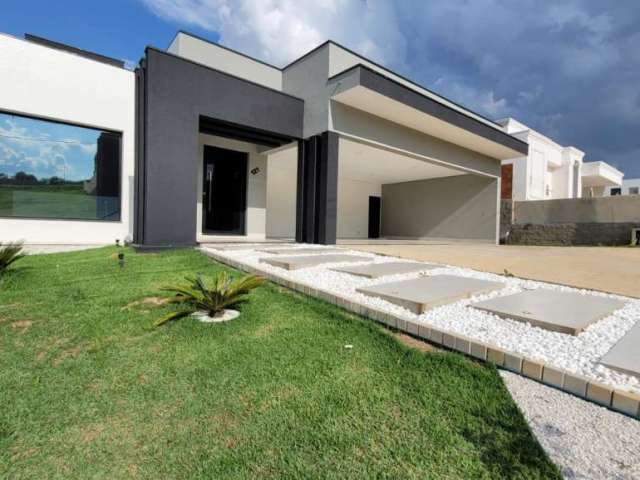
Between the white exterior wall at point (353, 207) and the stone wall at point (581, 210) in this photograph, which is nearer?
the stone wall at point (581, 210)

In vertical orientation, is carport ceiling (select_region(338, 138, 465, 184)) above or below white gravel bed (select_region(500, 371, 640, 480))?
above

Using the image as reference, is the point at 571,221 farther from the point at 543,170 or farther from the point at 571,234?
the point at 543,170

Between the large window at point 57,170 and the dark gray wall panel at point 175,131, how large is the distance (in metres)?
1.79

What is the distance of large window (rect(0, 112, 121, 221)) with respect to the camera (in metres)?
6.21

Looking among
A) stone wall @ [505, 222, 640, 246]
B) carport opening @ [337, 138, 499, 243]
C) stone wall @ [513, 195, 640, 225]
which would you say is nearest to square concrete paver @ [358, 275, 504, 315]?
carport opening @ [337, 138, 499, 243]

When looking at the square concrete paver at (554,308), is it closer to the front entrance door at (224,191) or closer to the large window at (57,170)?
the large window at (57,170)

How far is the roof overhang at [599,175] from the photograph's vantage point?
23781 mm

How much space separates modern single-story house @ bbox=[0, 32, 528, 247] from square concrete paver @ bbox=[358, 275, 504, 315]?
4339 millimetres

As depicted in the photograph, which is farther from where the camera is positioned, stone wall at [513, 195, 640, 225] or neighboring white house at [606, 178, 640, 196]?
neighboring white house at [606, 178, 640, 196]

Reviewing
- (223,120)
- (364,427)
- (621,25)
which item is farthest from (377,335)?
(621,25)

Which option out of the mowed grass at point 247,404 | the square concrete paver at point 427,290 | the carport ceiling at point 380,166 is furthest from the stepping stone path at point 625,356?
the carport ceiling at point 380,166

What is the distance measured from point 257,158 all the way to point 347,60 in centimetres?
369

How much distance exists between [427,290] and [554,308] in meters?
0.97

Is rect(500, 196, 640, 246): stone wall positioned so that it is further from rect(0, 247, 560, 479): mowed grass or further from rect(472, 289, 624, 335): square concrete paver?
rect(0, 247, 560, 479): mowed grass
